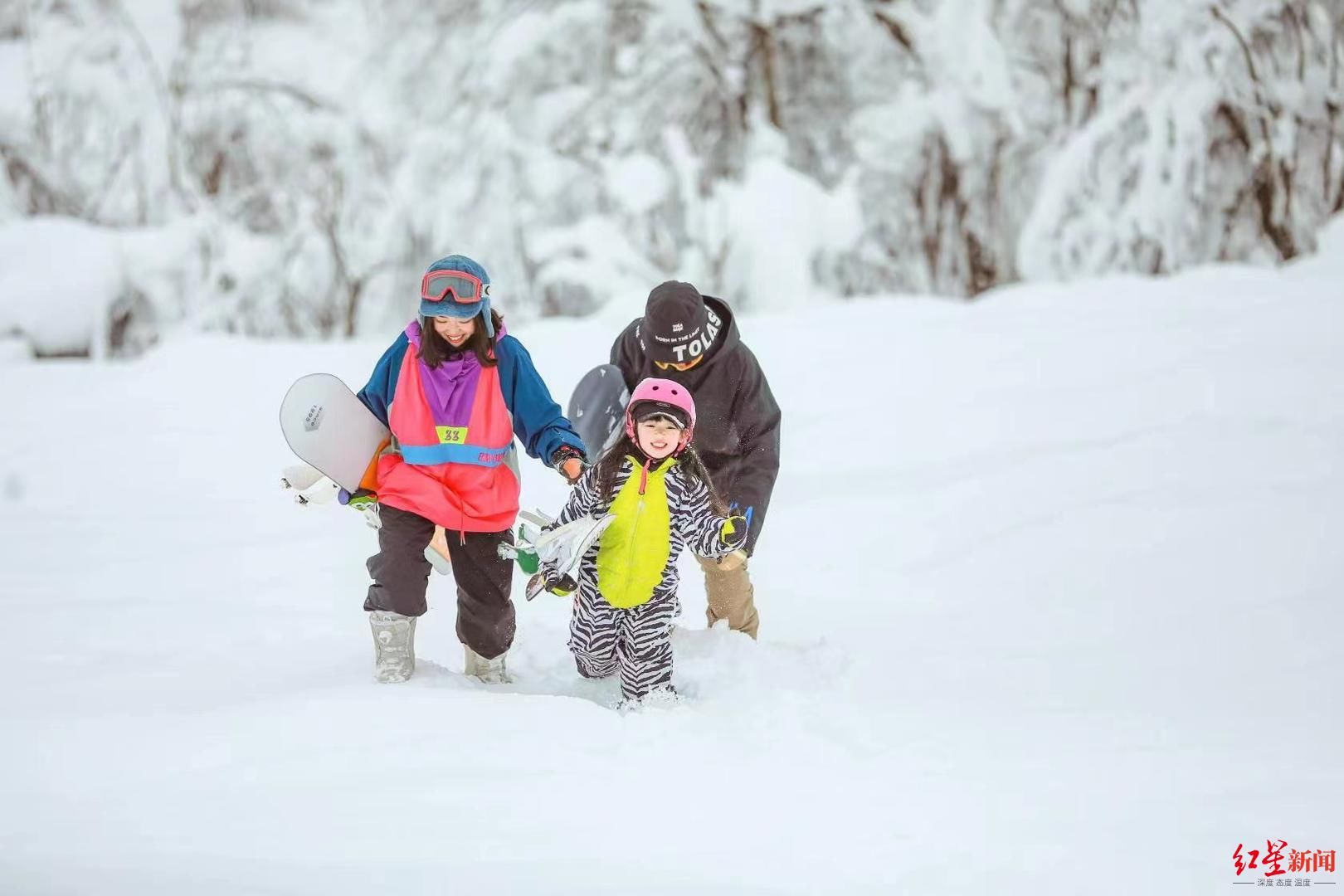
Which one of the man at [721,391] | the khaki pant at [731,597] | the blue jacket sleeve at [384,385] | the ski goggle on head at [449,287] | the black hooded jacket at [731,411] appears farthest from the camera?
the khaki pant at [731,597]

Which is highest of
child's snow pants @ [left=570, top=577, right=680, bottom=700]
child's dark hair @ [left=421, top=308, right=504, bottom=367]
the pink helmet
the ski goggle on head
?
the ski goggle on head

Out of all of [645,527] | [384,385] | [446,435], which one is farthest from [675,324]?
[384,385]

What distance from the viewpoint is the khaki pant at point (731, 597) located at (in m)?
3.44

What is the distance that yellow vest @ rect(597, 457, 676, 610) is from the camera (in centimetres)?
290

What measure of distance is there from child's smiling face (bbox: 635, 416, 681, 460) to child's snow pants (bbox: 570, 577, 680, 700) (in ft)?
1.26

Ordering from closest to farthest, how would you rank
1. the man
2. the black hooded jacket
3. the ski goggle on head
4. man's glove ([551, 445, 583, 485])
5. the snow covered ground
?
1. the snow covered ground
2. the ski goggle on head
3. man's glove ([551, 445, 583, 485])
4. the man
5. the black hooded jacket

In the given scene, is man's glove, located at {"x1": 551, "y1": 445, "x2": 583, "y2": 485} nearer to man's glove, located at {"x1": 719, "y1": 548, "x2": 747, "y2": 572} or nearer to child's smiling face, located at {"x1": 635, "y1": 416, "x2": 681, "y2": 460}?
child's smiling face, located at {"x1": 635, "y1": 416, "x2": 681, "y2": 460}

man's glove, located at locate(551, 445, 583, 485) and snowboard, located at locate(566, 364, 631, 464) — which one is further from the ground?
snowboard, located at locate(566, 364, 631, 464)

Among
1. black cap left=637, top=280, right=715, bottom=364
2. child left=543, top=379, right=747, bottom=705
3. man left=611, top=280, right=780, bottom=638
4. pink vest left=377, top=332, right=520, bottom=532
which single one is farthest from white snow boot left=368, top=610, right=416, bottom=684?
black cap left=637, top=280, right=715, bottom=364

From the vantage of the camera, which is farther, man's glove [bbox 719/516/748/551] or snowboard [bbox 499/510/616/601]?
man's glove [bbox 719/516/748/551]

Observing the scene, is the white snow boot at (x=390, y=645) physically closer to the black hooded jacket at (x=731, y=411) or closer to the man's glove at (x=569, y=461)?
the man's glove at (x=569, y=461)

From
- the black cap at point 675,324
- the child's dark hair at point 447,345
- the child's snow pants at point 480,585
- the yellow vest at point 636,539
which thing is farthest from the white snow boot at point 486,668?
the black cap at point 675,324

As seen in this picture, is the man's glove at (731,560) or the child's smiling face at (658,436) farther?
the man's glove at (731,560)

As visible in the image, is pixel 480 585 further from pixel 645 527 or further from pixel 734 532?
pixel 734 532
